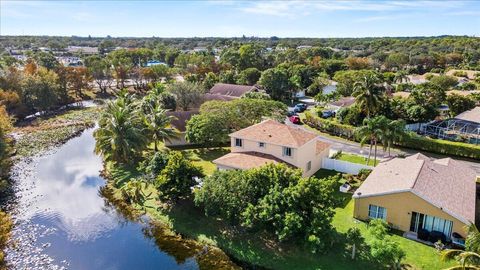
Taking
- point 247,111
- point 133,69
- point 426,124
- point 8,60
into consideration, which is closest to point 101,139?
point 247,111

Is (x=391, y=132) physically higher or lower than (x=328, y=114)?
higher

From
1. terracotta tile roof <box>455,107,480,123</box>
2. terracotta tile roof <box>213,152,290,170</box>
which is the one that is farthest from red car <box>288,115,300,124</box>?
terracotta tile roof <box>213,152,290,170</box>

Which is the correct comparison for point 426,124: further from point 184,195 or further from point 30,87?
point 30,87

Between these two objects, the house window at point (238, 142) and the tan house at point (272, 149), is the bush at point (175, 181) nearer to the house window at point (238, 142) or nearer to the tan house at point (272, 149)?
the tan house at point (272, 149)

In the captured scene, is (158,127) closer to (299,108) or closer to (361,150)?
(361,150)

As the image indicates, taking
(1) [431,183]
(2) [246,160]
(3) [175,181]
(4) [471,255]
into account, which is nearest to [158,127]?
(2) [246,160]

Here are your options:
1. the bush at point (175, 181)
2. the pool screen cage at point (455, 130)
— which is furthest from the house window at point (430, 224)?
the pool screen cage at point (455, 130)
